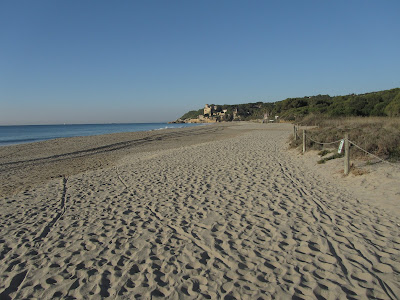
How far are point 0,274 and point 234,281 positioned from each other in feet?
10.0

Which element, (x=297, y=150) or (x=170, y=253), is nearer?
(x=170, y=253)

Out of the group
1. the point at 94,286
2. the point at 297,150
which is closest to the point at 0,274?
the point at 94,286

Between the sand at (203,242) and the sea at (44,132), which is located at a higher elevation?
the sand at (203,242)

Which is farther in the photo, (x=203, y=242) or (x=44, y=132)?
(x=44, y=132)

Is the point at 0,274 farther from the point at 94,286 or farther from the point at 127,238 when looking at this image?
the point at 127,238

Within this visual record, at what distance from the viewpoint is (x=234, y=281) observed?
321cm

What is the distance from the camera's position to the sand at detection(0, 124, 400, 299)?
10.3 ft

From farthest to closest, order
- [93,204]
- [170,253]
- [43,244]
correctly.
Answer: [93,204] → [43,244] → [170,253]

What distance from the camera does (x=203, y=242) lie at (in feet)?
13.9

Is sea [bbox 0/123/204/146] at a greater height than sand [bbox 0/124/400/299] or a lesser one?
lesser

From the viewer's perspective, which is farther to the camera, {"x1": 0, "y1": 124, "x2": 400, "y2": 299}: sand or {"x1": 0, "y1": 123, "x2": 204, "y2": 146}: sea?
{"x1": 0, "y1": 123, "x2": 204, "y2": 146}: sea

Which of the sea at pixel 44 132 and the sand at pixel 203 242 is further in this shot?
the sea at pixel 44 132

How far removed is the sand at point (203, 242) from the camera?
314 centimetres

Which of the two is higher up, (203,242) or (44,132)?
(203,242)
